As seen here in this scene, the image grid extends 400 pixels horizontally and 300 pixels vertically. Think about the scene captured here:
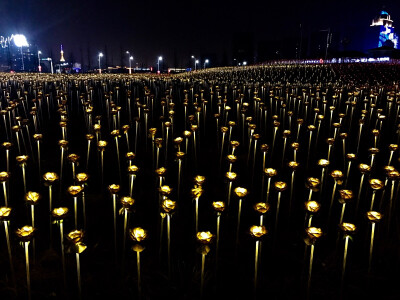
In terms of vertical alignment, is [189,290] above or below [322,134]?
below

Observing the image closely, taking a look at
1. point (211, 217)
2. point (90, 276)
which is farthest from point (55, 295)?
point (211, 217)

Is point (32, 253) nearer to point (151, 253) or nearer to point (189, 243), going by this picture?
point (151, 253)

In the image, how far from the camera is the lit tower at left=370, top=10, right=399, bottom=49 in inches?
3794

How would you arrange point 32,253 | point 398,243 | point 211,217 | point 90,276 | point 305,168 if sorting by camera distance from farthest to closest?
point 305,168
point 211,217
point 398,243
point 32,253
point 90,276

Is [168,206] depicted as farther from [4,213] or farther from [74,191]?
[4,213]

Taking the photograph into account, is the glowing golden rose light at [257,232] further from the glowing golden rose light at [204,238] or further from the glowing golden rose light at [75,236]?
the glowing golden rose light at [75,236]

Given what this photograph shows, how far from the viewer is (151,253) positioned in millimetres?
4148

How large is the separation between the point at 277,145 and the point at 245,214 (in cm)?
317

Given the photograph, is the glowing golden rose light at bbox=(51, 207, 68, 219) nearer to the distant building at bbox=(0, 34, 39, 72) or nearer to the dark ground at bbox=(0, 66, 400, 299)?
the dark ground at bbox=(0, 66, 400, 299)

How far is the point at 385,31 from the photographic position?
320 ft

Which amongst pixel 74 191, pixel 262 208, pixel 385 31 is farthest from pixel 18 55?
pixel 262 208

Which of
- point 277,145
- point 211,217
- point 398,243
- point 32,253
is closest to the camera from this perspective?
point 32,253

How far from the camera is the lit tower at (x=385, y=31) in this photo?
96375mm

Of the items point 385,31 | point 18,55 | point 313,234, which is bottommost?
point 313,234
